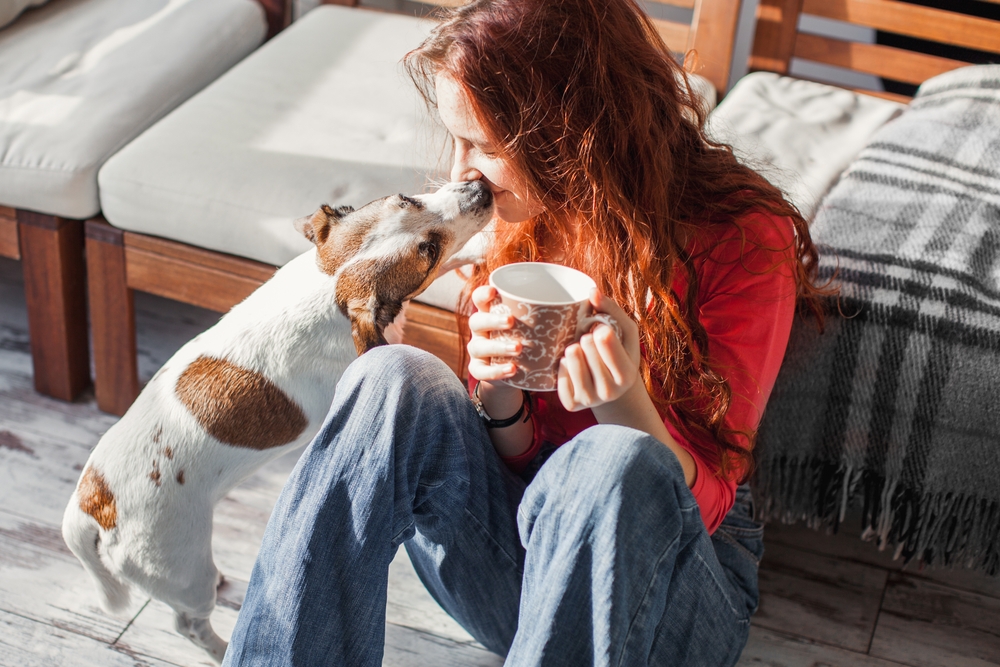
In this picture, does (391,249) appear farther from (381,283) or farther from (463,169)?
(463,169)

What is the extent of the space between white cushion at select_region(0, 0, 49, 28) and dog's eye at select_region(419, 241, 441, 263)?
56.0 inches

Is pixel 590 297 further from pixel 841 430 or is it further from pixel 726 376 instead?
pixel 841 430

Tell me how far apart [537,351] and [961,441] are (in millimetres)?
764

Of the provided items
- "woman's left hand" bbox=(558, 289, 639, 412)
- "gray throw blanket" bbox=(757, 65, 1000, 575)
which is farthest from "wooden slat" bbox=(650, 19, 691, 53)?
"woman's left hand" bbox=(558, 289, 639, 412)

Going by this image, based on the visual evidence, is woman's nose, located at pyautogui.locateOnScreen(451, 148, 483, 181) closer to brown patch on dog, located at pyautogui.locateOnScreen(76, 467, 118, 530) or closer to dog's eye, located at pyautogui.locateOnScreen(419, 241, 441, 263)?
dog's eye, located at pyautogui.locateOnScreen(419, 241, 441, 263)

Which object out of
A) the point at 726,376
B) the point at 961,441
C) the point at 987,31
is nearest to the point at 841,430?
the point at 961,441

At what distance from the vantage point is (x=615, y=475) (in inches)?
36.2

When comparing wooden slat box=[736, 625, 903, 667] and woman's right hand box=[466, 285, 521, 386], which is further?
wooden slat box=[736, 625, 903, 667]

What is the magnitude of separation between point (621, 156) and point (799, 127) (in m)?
0.96

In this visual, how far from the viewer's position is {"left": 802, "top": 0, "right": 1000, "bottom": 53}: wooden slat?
2.00m

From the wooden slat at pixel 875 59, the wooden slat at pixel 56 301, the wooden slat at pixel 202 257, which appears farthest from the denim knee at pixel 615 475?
the wooden slat at pixel 875 59

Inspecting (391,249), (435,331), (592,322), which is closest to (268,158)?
(435,331)

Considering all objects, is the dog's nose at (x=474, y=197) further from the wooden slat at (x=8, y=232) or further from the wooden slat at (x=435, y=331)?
the wooden slat at (x=8, y=232)

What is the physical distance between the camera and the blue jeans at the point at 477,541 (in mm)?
934
